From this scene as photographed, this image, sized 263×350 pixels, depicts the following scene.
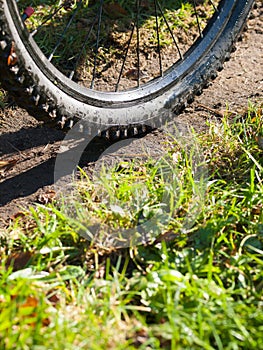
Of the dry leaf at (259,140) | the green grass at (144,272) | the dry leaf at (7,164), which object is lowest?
the green grass at (144,272)

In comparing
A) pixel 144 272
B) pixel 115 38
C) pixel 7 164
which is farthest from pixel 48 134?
pixel 144 272

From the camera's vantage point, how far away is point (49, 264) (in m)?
2.42

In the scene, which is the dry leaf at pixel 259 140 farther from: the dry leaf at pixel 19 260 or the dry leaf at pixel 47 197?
the dry leaf at pixel 19 260

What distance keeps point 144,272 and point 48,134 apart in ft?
3.71

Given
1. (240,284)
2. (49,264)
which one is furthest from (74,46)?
(240,284)

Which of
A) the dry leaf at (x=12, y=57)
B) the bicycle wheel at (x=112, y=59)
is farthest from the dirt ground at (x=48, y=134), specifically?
the dry leaf at (x=12, y=57)

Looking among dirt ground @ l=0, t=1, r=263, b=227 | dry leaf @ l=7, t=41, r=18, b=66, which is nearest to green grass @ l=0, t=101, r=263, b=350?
dirt ground @ l=0, t=1, r=263, b=227

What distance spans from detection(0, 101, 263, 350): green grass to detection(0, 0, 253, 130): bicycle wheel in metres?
0.32

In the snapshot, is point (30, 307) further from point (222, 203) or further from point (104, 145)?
point (104, 145)

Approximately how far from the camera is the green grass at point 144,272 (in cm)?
209

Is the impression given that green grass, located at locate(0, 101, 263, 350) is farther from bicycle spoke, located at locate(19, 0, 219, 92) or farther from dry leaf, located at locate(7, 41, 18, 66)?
bicycle spoke, located at locate(19, 0, 219, 92)

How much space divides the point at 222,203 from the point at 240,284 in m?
0.40

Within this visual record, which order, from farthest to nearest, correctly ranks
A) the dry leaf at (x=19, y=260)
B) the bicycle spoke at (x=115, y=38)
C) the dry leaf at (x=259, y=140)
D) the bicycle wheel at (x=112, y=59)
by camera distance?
the bicycle spoke at (x=115, y=38), the dry leaf at (x=259, y=140), the bicycle wheel at (x=112, y=59), the dry leaf at (x=19, y=260)

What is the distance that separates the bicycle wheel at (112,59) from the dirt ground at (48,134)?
134 millimetres
